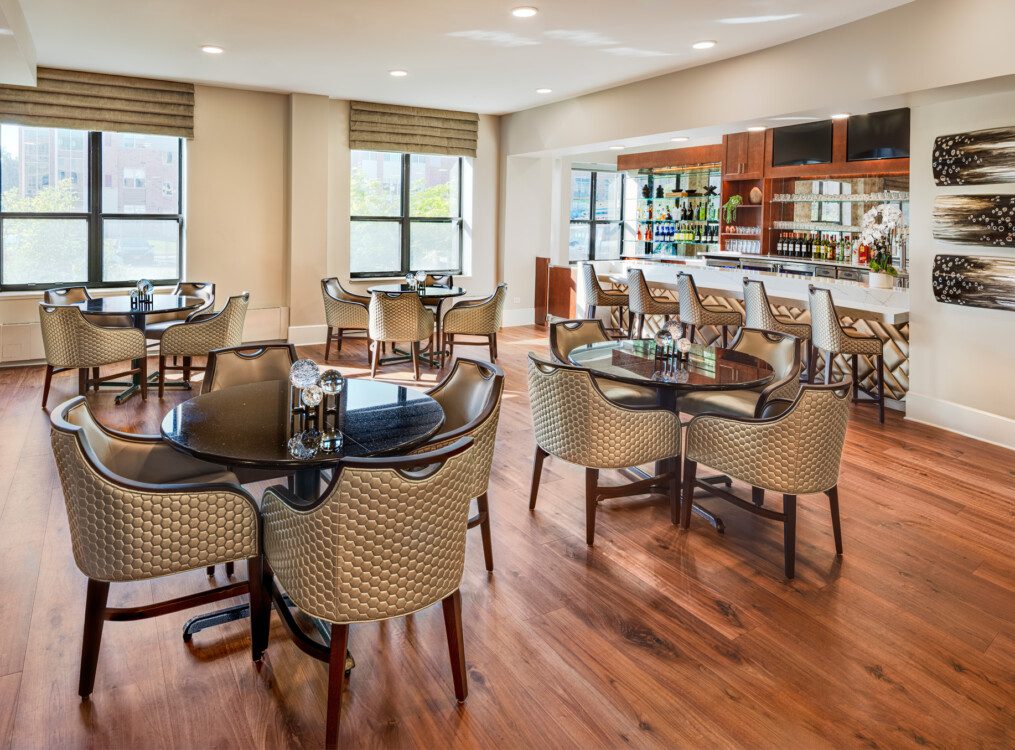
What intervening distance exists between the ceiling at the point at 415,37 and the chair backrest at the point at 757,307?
1.78m

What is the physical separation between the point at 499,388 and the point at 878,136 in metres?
6.30

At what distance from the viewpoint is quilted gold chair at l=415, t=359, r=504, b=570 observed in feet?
8.46

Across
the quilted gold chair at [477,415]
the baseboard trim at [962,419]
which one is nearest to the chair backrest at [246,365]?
the quilted gold chair at [477,415]

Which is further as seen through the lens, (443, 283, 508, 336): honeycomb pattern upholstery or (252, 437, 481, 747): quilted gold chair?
(443, 283, 508, 336): honeycomb pattern upholstery

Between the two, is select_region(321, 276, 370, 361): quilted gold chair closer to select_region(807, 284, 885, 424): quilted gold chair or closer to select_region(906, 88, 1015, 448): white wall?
select_region(807, 284, 885, 424): quilted gold chair

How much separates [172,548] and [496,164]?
810 cm

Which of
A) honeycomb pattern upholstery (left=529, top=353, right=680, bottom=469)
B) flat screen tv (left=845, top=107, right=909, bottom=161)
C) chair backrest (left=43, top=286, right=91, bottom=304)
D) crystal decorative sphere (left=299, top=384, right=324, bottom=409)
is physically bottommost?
honeycomb pattern upholstery (left=529, top=353, right=680, bottom=469)

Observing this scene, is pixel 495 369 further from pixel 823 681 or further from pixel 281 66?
pixel 281 66

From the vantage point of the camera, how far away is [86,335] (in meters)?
5.20

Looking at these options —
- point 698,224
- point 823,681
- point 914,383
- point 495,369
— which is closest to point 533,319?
point 698,224

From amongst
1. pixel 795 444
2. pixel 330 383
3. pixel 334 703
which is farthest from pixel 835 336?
pixel 334 703

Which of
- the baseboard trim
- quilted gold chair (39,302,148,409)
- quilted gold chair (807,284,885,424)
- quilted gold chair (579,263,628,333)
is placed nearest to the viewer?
the baseboard trim

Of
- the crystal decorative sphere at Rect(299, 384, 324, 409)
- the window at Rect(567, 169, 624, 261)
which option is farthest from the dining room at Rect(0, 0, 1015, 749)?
the window at Rect(567, 169, 624, 261)

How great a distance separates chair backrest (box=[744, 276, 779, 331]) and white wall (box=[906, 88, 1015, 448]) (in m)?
1.03
